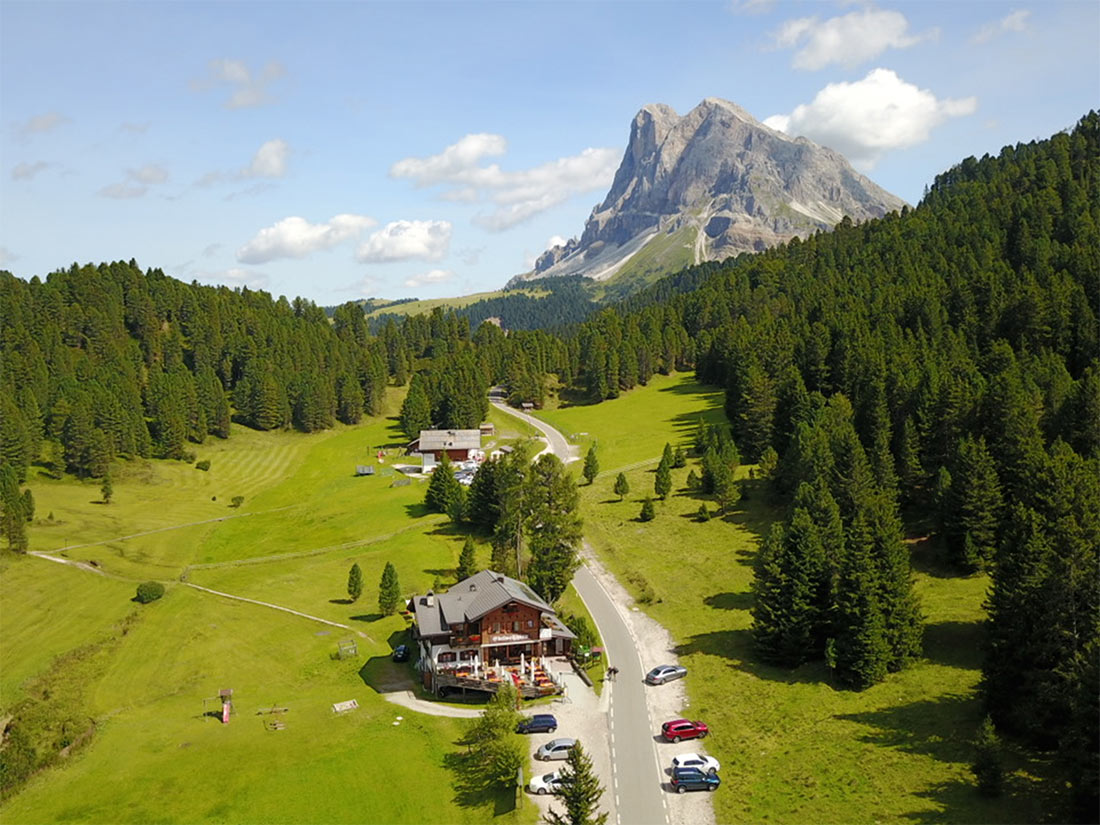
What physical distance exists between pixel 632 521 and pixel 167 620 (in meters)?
57.7

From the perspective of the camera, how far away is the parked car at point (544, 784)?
45.4 metres

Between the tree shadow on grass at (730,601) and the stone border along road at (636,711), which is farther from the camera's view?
the tree shadow on grass at (730,601)

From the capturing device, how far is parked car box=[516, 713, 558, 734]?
52.7 metres

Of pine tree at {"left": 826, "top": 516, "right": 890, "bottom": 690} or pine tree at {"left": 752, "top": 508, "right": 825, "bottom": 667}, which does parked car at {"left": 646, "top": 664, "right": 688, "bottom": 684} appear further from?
pine tree at {"left": 826, "top": 516, "right": 890, "bottom": 690}

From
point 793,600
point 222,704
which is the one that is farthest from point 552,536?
point 222,704

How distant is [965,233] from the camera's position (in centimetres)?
18075

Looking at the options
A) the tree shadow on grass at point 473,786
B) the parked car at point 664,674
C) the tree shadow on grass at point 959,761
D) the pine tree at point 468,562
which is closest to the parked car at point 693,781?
the tree shadow on grass at point 473,786

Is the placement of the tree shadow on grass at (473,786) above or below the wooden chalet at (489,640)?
below

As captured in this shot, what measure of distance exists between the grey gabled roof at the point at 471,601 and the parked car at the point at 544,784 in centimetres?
1733

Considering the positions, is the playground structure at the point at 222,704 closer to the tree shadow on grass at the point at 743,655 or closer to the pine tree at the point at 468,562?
the pine tree at the point at 468,562

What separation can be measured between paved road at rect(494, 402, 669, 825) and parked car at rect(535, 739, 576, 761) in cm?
327

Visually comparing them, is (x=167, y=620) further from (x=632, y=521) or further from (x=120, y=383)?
(x=120, y=383)

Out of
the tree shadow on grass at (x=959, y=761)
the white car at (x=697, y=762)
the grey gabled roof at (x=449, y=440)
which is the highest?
the grey gabled roof at (x=449, y=440)

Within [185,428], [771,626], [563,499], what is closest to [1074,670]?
[771,626]
